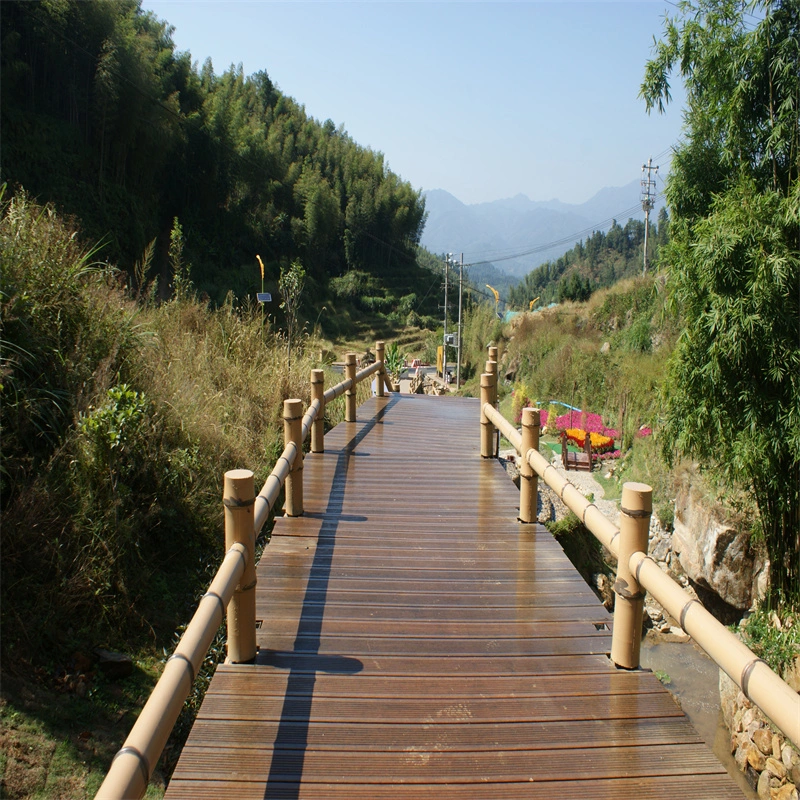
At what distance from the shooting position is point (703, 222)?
6.18 metres

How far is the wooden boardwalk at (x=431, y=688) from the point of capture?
6.16ft

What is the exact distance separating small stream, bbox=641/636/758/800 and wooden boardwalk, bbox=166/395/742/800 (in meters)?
4.63

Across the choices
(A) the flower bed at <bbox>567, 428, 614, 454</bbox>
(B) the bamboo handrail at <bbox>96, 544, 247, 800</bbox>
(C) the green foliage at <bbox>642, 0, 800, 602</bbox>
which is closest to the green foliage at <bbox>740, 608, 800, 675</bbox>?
(C) the green foliage at <bbox>642, 0, 800, 602</bbox>

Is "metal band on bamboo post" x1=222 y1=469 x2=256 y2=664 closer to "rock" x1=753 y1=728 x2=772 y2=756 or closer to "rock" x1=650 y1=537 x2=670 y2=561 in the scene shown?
"rock" x1=753 y1=728 x2=772 y2=756

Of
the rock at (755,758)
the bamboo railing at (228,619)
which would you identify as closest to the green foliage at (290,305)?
the bamboo railing at (228,619)

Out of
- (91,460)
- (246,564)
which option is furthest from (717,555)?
(246,564)

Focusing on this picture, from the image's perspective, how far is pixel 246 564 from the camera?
2404mm

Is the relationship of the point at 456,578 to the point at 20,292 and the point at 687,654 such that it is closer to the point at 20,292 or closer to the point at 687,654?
the point at 20,292

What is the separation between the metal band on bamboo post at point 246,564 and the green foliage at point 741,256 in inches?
195

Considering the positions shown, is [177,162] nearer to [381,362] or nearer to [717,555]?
[381,362]

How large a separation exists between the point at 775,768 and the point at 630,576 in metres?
4.90

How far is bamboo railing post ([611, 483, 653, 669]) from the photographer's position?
233cm

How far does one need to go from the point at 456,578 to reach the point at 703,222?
4593 millimetres

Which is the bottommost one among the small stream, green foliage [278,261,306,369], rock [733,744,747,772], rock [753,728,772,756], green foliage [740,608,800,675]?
the small stream
